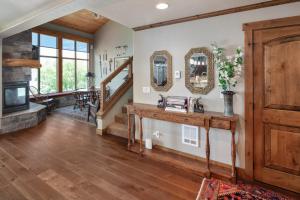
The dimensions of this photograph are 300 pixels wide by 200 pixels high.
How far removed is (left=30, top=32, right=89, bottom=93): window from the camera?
7.71 m

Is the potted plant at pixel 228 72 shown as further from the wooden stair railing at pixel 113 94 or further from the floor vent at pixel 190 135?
the wooden stair railing at pixel 113 94

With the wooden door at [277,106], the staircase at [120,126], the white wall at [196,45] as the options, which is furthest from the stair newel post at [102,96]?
the wooden door at [277,106]

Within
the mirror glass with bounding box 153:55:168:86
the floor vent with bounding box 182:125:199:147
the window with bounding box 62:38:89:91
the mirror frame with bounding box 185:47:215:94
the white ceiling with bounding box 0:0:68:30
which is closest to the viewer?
the white ceiling with bounding box 0:0:68:30

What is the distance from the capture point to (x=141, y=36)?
4031 millimetres

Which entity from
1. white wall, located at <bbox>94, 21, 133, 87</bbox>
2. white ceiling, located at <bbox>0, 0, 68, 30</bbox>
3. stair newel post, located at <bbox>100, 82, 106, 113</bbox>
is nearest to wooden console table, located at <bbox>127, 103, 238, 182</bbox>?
stair newel post, located at <bbox>100, 82, 106, 113</bbox>

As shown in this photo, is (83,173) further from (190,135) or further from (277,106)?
(277,106)

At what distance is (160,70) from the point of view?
3.78m

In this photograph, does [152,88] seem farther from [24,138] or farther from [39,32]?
[39,32]

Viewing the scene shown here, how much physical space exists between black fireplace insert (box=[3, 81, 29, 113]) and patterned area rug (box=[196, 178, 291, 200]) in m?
5.39

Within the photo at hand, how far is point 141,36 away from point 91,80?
6283 mm

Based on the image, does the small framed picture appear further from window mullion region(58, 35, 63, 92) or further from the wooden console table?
the wooden console table

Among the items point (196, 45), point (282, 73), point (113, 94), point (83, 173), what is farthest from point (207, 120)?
point (113, 94)

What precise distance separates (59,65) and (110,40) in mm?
2453

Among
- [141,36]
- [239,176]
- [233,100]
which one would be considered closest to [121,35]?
[141,36]
